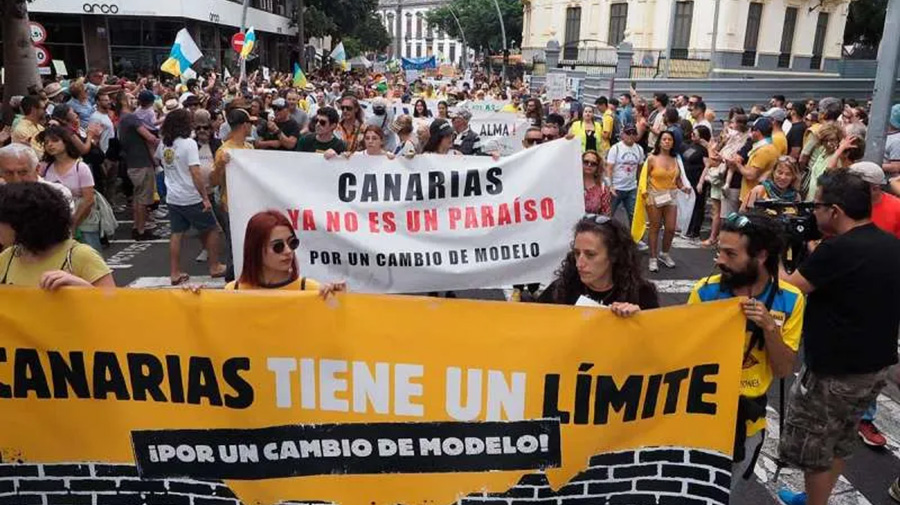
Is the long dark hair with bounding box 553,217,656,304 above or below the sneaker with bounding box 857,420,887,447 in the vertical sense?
above

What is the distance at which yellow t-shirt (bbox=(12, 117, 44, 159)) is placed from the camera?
830 centimetres

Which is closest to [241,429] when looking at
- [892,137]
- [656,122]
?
[892,137]

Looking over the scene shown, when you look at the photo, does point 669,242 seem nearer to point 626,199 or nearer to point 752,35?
point 626,199

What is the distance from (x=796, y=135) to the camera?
36.2 feet

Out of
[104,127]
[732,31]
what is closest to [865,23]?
[732,31]

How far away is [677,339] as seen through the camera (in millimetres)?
2777

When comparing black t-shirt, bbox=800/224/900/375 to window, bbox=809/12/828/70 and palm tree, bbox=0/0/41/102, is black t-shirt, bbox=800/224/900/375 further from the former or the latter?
window, bbox=809/12/828/70

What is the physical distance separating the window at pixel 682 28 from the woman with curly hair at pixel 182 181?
1647 inches

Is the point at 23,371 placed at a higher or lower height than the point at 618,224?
lower

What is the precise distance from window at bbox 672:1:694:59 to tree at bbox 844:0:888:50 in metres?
12.3

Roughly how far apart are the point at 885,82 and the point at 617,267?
20.0ft

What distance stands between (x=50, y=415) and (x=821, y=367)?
3.28 m

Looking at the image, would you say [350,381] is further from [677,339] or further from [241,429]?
[677,339]

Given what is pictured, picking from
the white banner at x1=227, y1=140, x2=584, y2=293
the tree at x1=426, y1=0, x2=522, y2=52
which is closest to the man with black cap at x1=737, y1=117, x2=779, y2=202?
the white banner at x1=227, y1=140, x2=584, y2=293
